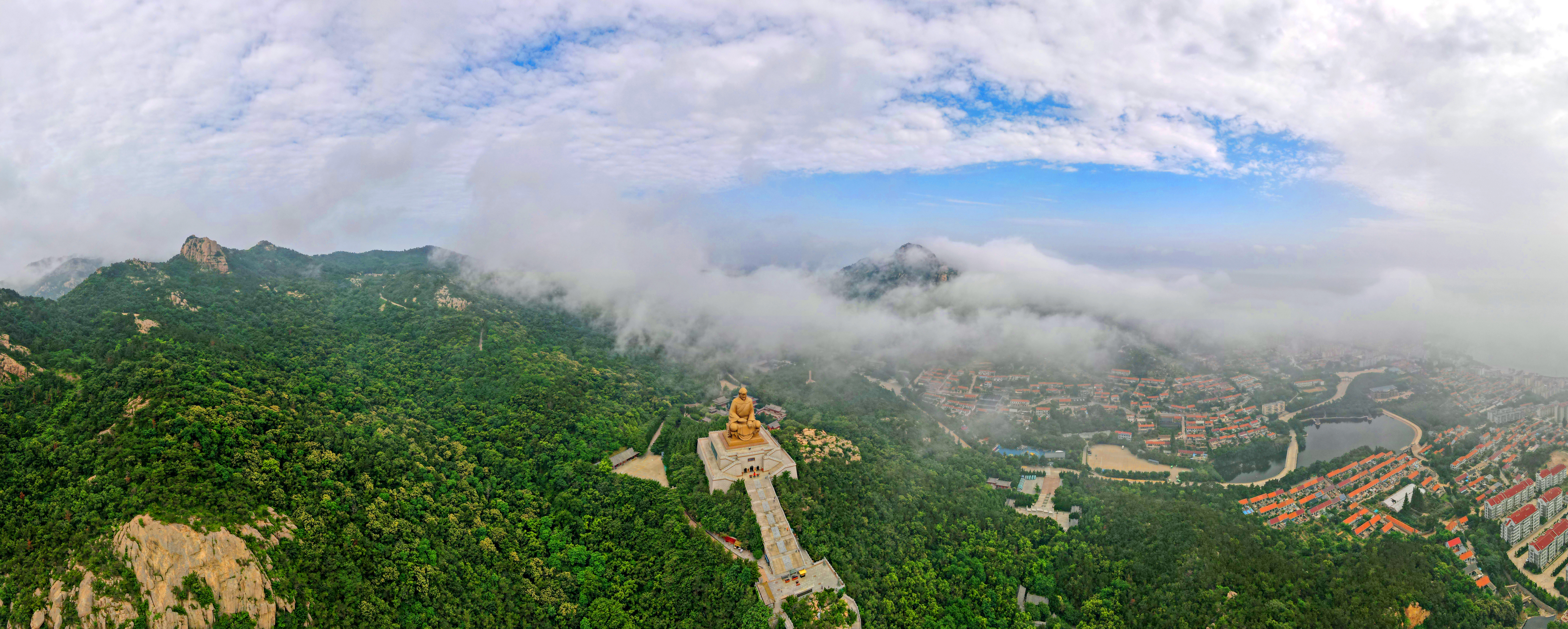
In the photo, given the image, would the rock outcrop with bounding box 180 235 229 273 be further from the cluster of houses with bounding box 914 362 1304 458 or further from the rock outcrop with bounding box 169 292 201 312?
the cluster of houses with bounding box 914 362 1304 458

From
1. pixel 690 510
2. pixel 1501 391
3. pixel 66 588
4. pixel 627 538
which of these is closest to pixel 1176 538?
pixel 690 510

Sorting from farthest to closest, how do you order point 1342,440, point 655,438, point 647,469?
point 1342,440 → point 655,438 → point 647,469

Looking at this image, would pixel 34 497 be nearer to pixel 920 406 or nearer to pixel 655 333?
pixel 655 333

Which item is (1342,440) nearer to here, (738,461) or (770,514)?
(770,514)

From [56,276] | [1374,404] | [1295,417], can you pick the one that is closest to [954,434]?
[1295,417]

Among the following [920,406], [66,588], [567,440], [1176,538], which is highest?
[66,588]

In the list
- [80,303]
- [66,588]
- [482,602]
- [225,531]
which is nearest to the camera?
[66,588]
